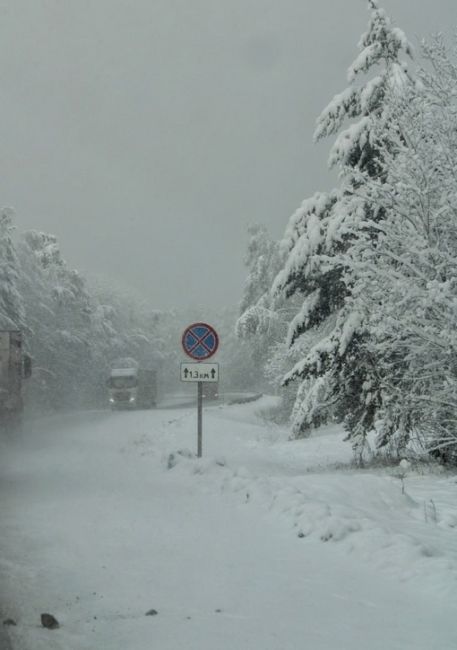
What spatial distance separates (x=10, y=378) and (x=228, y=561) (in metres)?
15.4

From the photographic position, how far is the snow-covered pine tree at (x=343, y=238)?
1348cm

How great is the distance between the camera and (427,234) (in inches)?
390

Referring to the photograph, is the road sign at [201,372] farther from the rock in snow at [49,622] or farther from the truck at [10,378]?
the rock in snow at [49,622]

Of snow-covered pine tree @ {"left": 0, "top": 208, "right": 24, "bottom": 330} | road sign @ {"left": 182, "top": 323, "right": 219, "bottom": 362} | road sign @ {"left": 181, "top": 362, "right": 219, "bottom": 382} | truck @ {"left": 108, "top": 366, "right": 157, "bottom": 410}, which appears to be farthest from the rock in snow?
truck @ {"left": 108, "top": 366, "right": 157, "bottom": 410}

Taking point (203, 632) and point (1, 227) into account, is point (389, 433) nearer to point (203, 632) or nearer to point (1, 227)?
point (203, 632)

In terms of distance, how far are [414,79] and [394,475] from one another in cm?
766

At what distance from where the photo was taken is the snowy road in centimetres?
460

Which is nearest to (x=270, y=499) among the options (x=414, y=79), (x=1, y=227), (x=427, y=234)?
(x=427, y=234)

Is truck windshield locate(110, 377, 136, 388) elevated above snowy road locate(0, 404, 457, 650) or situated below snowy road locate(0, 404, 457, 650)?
above

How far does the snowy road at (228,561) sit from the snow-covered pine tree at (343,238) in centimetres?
322

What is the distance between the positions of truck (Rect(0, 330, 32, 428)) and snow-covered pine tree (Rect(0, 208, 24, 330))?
48.5ft

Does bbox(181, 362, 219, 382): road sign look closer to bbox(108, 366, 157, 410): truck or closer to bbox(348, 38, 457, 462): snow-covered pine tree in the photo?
bbox(348, 38, 457, 462): snow-covered pine tree

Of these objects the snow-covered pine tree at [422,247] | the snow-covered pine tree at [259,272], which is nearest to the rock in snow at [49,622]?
the snow-covered pine tree at [422,247]

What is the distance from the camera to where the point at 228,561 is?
21.2 feet
